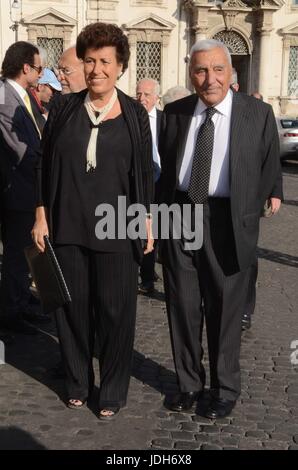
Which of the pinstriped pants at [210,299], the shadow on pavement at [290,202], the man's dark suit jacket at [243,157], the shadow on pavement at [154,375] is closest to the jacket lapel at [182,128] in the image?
the man's dark suit jacket at [243,157]

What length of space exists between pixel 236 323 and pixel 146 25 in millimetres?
23999

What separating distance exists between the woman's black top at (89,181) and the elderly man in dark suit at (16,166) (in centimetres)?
125

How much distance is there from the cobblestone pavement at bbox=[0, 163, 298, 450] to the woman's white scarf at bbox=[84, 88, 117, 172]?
1.47m

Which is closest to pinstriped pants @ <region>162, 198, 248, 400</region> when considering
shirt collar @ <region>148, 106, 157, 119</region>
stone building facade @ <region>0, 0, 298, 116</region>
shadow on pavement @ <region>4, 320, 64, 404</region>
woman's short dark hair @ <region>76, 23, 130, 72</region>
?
shadow on pavement @ <region>4, 320, 64, 404</region>

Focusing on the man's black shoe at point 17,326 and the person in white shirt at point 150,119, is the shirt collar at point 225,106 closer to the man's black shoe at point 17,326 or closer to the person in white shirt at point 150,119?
the person in white shirt at point 150,119

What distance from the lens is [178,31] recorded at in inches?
1040

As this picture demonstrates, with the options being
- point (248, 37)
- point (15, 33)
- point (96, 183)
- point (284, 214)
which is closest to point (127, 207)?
point (96, 183)

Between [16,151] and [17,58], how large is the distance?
71 cm

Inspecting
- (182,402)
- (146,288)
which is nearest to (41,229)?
(182,402)

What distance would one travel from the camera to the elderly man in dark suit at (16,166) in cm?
455

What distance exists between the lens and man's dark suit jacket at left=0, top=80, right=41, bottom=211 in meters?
4.53

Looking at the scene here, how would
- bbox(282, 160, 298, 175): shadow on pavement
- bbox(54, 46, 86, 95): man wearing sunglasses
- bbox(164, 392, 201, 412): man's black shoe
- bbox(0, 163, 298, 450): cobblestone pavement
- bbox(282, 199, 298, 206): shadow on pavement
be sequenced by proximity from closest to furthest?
bbox(0, 163, 298, 450): cobblestone pavement < bbox(164, 392, 201, 412): man's black shoe < bbox(54, 46, 86, 95): man wearing sunglasses < bbox(282, 199, 298, 206): shadow on pavement < bbox(282, 160, 298, 175): shadow on pavement

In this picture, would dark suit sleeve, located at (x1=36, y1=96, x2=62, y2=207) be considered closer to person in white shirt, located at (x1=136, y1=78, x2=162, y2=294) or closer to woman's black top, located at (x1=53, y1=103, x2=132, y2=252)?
woman's black top, located at (x1=53, y1=103, x2=132, y2=252)

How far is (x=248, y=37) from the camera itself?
1067 inches
